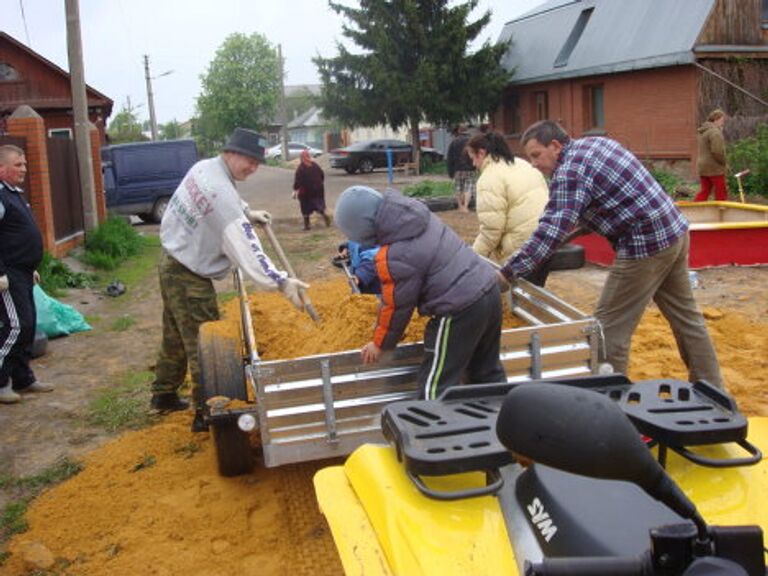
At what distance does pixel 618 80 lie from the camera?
26.2 metres

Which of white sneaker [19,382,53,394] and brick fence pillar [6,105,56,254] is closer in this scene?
white sneaker [19,382,53,394]

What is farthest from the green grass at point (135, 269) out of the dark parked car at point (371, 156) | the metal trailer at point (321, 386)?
the dark parked car at point (371, 156)

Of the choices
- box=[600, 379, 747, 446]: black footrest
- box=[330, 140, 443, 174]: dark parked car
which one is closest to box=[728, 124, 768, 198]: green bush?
box=[600, 379, 747, 446]: black footrest

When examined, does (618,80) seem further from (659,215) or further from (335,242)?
(659,215)

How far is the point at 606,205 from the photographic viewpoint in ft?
15.2

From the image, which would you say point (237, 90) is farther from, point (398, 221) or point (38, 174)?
point (398, 221)

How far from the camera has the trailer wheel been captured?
177 inches

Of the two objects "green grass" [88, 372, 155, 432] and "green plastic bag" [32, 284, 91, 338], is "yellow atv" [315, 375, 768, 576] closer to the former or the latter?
"green grass" [88, 372, 155, 432]

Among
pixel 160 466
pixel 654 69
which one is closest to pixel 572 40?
pixel 654 69

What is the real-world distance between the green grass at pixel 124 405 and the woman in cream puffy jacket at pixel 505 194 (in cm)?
283

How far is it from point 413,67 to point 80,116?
1903 cm

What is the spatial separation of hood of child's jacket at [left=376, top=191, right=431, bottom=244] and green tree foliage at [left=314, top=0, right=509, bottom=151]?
27.4 metres

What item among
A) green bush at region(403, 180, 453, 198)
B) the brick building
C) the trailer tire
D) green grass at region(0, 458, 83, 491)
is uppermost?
the brick building

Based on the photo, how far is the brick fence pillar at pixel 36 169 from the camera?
12250mm
